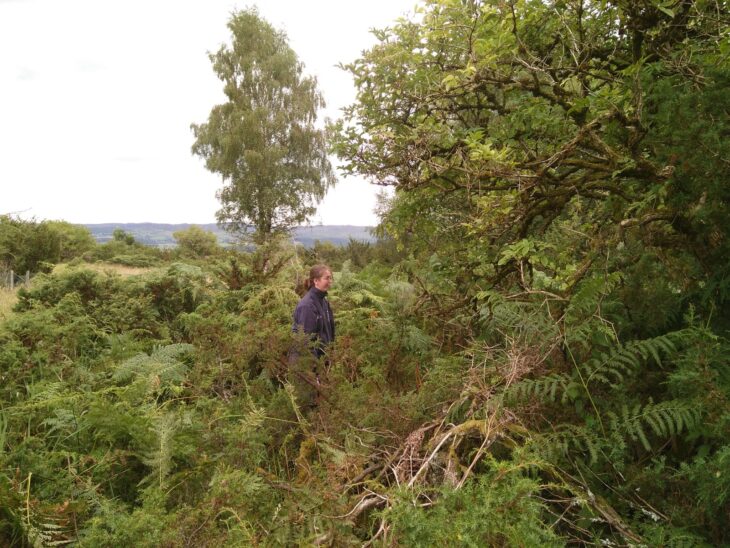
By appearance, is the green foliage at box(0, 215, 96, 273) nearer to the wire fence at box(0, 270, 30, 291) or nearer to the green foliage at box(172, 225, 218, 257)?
the wire fence at box(0, 270, 30, 291)

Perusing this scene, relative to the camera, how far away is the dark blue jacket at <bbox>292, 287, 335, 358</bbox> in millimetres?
5477

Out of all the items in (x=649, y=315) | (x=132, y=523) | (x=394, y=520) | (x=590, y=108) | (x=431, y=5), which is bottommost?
(x=132, y=523)

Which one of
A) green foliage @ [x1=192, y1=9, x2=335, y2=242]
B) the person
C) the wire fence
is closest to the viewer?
the person

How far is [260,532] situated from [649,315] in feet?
8.69

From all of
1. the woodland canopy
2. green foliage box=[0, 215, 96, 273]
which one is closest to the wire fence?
green foliage box=[0, 215, 96, 273]

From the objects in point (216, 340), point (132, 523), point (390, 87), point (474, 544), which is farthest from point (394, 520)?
point (390, 87)

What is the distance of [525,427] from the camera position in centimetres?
281

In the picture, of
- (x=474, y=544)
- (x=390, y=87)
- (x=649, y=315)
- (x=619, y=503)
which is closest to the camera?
(x=474, y=544)

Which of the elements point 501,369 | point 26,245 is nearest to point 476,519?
point 501,369

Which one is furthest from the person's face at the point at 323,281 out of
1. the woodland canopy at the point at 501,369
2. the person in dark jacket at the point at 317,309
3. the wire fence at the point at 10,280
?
the wire fence at the point at 10,280

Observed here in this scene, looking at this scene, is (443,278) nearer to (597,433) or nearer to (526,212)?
(526,212)

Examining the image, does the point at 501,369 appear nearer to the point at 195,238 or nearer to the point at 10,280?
the point at 10,280

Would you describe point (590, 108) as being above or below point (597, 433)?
above

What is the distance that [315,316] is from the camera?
18.2 ft
